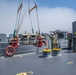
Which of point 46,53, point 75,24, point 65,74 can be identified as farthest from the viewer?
point 75,24

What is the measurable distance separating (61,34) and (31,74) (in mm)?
35125

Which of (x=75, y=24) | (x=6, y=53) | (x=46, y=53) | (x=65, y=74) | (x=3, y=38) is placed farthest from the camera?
(x=3, y=38)

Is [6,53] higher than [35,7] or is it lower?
lower

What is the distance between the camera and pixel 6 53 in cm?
1220

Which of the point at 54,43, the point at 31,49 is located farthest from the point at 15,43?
the point at 54,43

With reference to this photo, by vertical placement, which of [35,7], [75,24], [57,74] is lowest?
[57,74]

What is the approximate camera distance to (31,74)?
6.38 meters

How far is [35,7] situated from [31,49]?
185 inches

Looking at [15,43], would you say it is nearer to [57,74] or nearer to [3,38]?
[57,74]

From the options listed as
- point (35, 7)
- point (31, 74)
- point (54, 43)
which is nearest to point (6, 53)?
point (54, 43)

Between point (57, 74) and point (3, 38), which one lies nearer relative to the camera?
point (57, 74)

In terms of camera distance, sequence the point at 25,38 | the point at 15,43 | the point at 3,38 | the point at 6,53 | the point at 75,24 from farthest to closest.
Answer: the point at 3,38 → the point at 25,38 → the point at 75,24 → the point at 15,43 → the point at 6,53

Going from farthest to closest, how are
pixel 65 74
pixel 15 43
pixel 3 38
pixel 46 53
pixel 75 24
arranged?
pixel 3 38
pixel 75 24
pixel 15 43
pixel 46 53
pixel 65 74

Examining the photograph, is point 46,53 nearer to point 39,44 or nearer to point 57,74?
point 39,44
